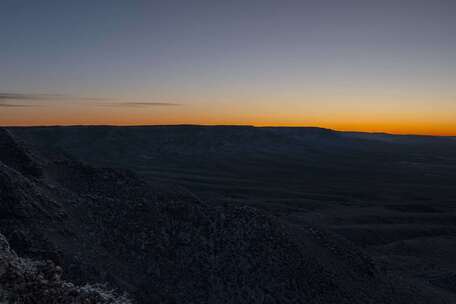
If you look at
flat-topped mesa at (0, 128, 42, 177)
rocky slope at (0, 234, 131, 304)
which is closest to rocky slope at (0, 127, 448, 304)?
flat-topped mesa at (0, 128, 42, 177)

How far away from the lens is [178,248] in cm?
1441

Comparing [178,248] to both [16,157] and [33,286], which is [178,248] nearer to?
[33,286]

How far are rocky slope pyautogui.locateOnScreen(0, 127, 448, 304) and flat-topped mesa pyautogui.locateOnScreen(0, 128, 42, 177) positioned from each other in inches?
3.7

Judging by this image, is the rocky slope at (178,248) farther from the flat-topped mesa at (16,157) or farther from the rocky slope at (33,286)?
the rocky slope at (33,286)

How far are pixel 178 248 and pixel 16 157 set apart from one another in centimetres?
896

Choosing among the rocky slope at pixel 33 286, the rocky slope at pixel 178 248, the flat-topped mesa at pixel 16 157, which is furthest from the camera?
the flat-topped mesa at pixel 16 157

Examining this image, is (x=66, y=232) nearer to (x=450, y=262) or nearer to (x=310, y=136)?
(x=450, y=262)

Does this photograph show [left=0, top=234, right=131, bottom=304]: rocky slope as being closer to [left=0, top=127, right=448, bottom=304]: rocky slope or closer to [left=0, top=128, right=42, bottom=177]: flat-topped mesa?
[left=0, top=127, right=448, bottom=304]: rocky slope

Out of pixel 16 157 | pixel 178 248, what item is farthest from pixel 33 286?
pixel 16 157

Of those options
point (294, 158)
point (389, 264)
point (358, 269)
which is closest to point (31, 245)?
point (358, 269)

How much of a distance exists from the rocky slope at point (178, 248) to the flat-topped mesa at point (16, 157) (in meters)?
0.09

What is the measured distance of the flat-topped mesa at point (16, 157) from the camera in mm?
17547

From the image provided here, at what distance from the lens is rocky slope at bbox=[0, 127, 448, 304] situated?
40.4ft

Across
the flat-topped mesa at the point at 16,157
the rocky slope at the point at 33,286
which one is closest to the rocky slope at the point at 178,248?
the flat-topped mesa at the point at 16,157
